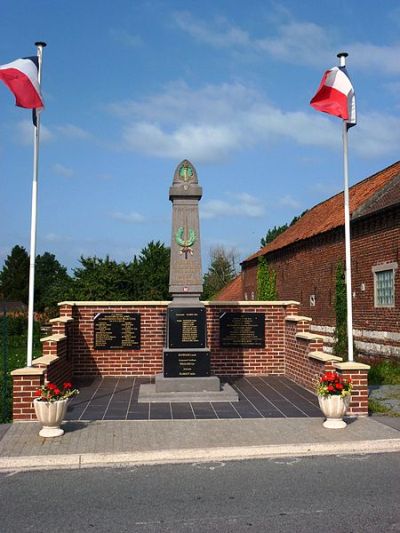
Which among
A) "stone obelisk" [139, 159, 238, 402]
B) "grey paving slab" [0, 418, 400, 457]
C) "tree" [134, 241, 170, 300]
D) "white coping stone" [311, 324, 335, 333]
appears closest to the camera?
"grey paving slab" [0, 418, 400, 457]

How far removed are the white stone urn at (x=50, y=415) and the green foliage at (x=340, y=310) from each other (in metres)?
14.4

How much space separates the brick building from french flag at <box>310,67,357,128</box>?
751cm

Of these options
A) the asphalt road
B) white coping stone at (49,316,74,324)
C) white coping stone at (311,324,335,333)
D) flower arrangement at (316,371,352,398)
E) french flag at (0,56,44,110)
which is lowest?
the asphalt road

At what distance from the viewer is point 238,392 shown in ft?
39.6

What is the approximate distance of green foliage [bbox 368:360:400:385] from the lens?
47.4 ft

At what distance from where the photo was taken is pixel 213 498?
19.0ft

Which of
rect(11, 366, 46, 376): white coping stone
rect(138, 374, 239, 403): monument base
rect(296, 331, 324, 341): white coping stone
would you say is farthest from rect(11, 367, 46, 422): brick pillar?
rect(296, 331, 324, 341): white coping stone

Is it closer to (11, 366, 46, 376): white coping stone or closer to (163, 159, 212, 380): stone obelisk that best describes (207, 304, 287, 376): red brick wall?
(163, 159, 212, 380): stone obelisk

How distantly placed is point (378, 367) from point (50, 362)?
10.2 metres

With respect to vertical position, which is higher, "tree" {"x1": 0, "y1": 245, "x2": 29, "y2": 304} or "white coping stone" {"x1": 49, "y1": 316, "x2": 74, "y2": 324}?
A: "tree" {"x1": 0, "y1": 245, "x2": 29, "y2": 304}

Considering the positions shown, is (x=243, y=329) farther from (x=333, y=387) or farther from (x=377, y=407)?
(x=333, y=387)

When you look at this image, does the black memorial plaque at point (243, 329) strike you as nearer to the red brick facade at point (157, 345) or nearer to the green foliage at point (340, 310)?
the red brick facade at point (157, 345)

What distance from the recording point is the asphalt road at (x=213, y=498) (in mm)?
5098

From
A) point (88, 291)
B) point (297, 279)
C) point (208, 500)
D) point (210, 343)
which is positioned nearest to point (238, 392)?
point (210, 343)
